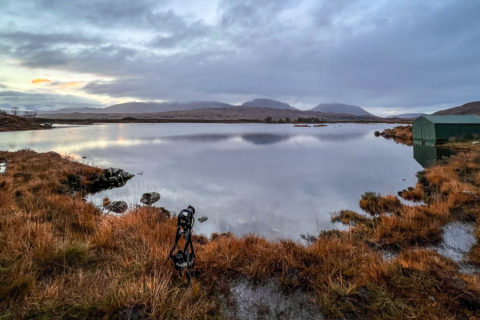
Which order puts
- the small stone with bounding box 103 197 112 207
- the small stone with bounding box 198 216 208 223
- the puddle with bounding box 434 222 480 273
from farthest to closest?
1. the small stone with bounding box 103 197 112 207
2. the small stone with bounding box 198 216 208 223
3. the puddle with bounding box 434 222 480 273

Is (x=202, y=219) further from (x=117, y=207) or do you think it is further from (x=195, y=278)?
(x=195, y=278)

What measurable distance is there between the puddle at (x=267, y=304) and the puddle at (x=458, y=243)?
3482mm

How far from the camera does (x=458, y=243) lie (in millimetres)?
5324

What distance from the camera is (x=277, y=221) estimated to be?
800cm

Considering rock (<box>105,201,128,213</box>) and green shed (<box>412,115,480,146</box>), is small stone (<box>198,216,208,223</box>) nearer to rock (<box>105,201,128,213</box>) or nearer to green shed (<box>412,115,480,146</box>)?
rock (<box>105,201,128,213</box>)

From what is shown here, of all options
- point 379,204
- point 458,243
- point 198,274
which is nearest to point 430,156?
point 379,204

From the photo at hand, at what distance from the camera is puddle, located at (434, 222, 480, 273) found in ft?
14.5

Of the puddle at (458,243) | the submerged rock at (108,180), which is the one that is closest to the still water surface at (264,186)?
the submerged rock at (108,180)

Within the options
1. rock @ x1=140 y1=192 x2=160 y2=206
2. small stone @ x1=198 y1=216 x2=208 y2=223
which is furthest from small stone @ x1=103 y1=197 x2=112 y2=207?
small stone @ x1=198 y1=216 x2=208 y2=223

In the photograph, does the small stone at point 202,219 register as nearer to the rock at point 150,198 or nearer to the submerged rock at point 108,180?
the rock at point 150,198

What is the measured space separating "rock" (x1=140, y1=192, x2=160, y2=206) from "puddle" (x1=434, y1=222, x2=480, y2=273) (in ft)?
31.9

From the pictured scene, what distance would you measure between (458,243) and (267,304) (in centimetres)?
537

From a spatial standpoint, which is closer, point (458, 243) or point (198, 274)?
point (198, 274)

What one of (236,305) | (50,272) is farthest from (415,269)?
(50,272)
